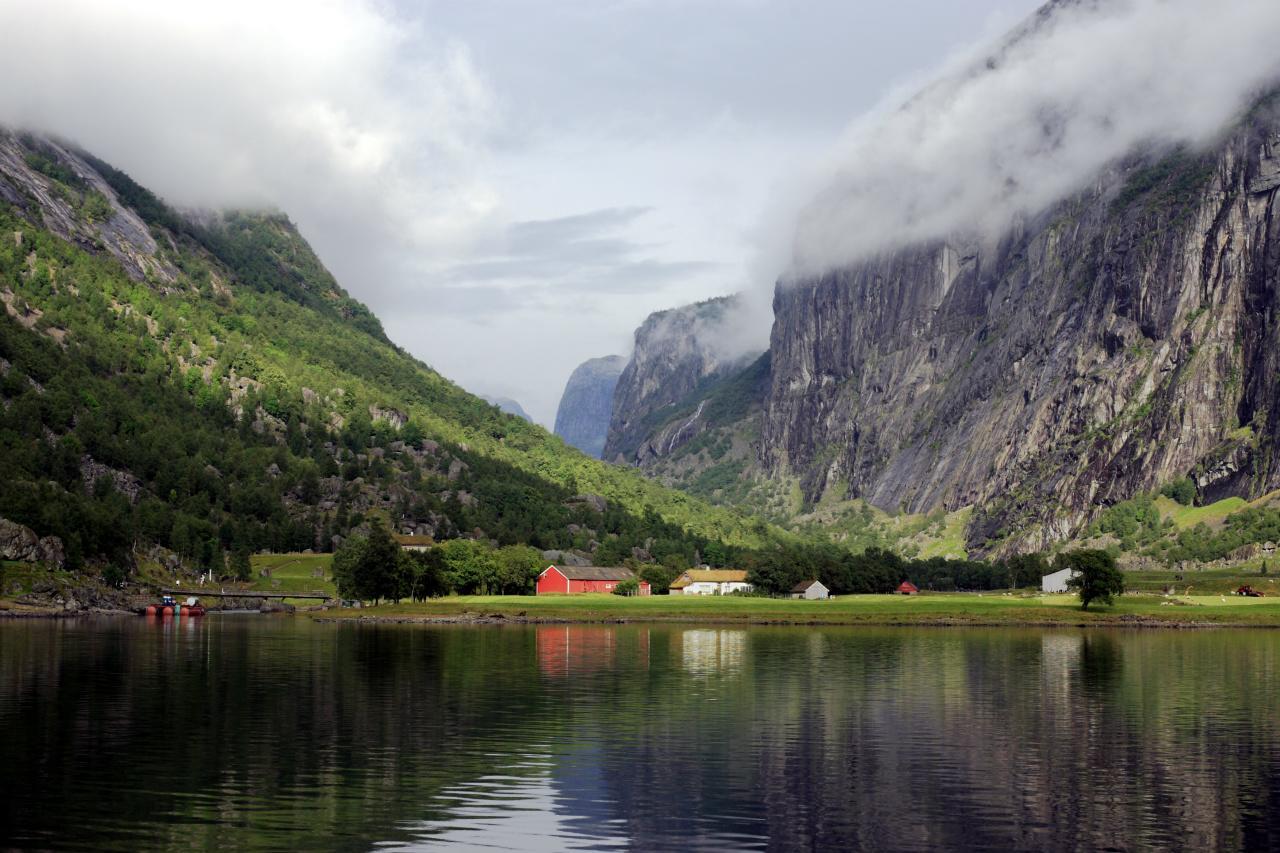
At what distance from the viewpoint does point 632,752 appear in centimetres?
6022

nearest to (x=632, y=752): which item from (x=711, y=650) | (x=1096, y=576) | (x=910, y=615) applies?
(x=711, y=650)

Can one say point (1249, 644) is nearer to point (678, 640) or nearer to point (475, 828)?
point (678, 640)

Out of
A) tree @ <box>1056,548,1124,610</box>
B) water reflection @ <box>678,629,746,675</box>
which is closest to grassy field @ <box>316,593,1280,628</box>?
tree @ <box>1056,548,1124,610</box>

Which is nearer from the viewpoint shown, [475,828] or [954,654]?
[475,828]

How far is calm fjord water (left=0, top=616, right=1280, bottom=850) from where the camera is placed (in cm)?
4425

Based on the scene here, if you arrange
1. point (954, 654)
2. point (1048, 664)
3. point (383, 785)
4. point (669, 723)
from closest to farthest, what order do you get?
point (383, 785)
point (669, 723)
point (1048, 664)
point (954, 654)

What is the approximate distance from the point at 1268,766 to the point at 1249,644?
305ft

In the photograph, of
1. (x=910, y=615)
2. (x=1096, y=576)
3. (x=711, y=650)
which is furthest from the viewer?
(x=1096, y=576)

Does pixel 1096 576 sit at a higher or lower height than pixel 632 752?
higher

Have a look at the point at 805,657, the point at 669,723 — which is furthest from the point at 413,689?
the point at 805,657

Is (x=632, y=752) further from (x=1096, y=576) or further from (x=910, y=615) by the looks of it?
(x=1096, y=576)

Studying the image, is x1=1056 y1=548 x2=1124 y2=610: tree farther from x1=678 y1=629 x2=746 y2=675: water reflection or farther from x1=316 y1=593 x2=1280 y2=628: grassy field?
x1=678 y1=629 x2=746 y2=675: water reflection

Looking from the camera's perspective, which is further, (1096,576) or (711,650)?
(1096,576)

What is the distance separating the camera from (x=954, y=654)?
124 meters
